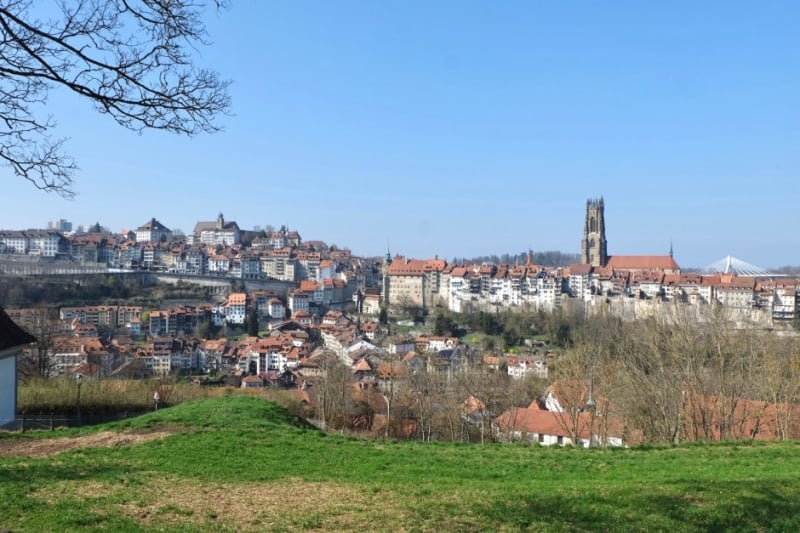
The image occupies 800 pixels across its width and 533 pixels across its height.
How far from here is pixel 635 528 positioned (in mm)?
5199

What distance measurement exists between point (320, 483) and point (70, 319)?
201 feet

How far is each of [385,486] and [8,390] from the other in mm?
10253

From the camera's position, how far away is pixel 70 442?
33.8ft

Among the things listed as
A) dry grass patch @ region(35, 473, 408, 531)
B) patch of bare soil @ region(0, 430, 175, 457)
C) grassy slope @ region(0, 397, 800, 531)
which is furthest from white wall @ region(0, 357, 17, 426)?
dry grass patch @ region(35, 473, 408, 531)

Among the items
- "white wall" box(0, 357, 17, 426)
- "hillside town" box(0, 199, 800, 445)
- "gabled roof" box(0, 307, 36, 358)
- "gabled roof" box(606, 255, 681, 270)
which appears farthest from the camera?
"gabled roof" box(606, 255, 681, 270)

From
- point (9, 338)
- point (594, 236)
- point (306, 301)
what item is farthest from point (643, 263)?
point (9, 338)

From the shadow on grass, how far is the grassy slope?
0.02 m

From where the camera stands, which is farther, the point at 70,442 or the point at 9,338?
the point at 9,338

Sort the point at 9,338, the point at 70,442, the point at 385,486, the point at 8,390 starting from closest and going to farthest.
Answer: the point at 385,486 < the point at 70,442 < the point at 8,390 < the point at 9,338

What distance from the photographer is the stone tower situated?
355 ft

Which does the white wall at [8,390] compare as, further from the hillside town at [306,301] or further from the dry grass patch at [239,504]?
the hillside town at [306,301]

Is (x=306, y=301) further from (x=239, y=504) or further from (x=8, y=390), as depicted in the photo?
(x=239, y=504)

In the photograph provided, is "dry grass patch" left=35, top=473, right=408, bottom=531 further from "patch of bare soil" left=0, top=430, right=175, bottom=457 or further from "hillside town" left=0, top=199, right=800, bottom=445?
"hillside town" left=0, top=199, right=800, bottom=445

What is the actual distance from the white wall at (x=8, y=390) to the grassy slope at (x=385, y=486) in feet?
14.8
